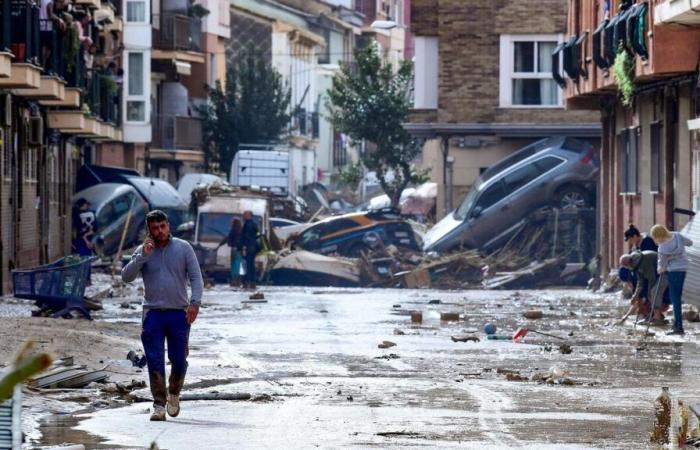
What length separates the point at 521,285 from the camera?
135 feet

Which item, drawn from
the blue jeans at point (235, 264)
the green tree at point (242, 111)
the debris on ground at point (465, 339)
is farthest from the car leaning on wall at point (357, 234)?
the green tree at point (242, 111)

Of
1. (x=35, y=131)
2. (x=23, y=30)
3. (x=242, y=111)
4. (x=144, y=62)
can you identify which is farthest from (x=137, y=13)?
(x=23, y=30)

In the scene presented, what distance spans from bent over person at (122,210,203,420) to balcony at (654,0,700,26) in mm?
12790

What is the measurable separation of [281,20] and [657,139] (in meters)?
58.7

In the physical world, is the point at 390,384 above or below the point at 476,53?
below

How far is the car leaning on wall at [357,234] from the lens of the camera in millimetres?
43812

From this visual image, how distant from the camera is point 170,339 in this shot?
12.6 metres

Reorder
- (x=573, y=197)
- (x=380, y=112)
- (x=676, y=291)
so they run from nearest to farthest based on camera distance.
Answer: (x=676, y=291), (x=573, y=197), (x=380, y=112)

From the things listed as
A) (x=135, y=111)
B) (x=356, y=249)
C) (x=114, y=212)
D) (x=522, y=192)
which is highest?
(x=135, y=111)

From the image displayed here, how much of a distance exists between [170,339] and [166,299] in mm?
320

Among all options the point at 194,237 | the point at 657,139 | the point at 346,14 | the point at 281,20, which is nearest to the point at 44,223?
the point at 194,237

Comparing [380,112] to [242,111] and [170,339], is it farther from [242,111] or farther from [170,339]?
[170,339]

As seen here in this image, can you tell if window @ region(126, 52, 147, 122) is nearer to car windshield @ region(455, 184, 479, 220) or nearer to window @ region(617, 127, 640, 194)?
car windshield @ region(455, 184, 479, 220)

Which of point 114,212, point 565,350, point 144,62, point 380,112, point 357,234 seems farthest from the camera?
point 380,112
